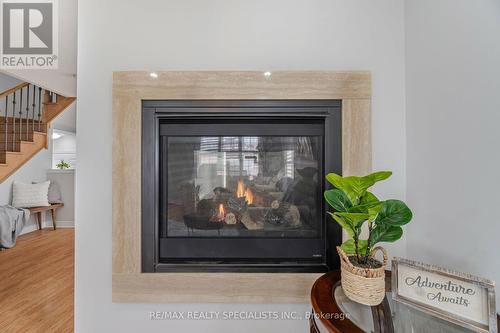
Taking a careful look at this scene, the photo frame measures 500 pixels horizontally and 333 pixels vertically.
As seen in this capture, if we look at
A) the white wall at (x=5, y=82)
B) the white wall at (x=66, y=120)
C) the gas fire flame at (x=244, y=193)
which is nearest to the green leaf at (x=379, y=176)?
the gas fire flame at (x=244, y=193)

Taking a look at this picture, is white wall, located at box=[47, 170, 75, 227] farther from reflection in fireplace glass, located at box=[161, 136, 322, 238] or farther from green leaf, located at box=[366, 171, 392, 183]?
green leaf, located at box=[366, 171, 392, 183]

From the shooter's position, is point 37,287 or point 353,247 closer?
point 353,247

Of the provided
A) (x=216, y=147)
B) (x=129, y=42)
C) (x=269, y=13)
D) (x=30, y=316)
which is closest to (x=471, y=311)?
(x=216, y=147)

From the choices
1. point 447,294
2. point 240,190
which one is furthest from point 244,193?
point 447,294

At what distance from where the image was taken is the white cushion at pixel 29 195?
3.51 meters

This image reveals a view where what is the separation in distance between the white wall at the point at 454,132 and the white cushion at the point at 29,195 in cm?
483

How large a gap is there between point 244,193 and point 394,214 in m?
0.71

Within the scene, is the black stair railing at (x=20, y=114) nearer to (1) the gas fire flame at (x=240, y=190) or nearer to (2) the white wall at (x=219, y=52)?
(2) the white wall at (x=219, y=52)

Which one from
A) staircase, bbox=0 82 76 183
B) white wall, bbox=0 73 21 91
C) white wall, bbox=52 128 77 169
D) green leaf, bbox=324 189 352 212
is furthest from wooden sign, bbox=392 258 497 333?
white wall, bbox=52 128 77 169

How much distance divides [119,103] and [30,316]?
1730 mm

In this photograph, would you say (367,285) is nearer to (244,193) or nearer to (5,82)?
(244,193)

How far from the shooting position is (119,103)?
3.87ft

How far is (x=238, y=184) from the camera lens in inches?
49.7

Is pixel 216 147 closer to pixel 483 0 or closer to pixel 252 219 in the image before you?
pixel 252 219
